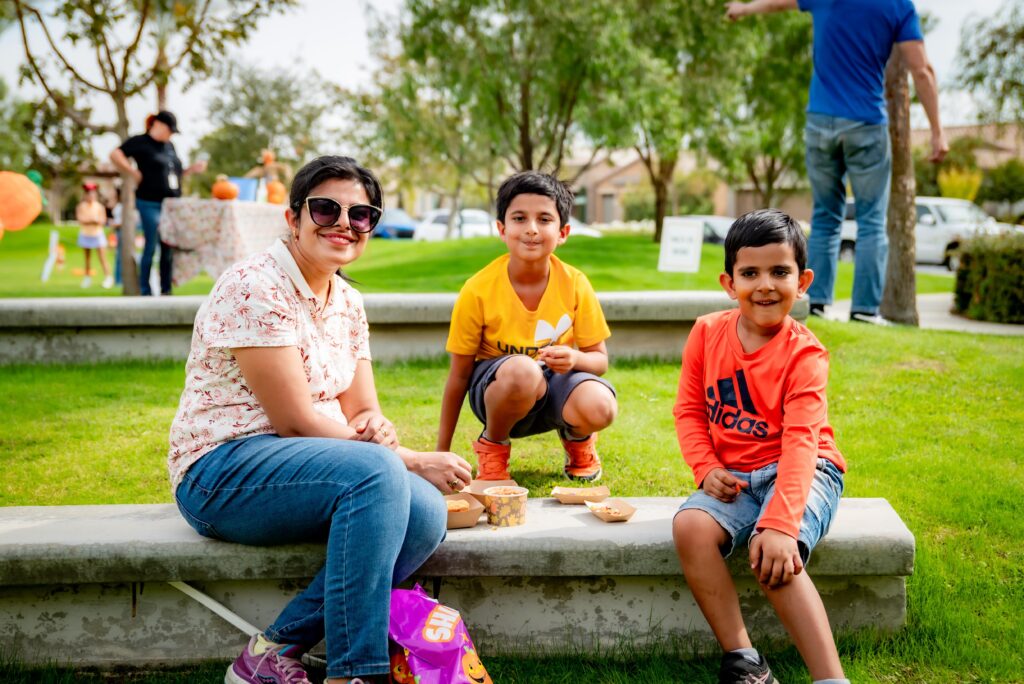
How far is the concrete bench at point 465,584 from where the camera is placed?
225cm

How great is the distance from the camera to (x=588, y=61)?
1336cm

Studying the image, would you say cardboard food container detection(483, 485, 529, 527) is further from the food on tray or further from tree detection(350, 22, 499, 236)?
tree detection(350, 22, 499, 236)

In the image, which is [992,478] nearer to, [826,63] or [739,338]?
[739,338]

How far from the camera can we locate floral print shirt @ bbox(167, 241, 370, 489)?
2.24 meters

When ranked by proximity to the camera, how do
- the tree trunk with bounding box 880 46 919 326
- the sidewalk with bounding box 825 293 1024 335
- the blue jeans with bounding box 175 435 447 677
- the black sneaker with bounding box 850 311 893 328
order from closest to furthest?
the blue jeans with bounding box 175 435 447 677 < the black sneaker with bounding box 850 311 893 328 < the tree trunk with bounding box 880 46 919 326 < the sidewalk with bounding box 825 293 1024 335

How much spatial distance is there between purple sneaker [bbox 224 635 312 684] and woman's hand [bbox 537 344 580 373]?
1.34 m

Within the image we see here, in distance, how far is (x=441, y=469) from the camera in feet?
7.90

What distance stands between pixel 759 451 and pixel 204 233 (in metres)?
6.70

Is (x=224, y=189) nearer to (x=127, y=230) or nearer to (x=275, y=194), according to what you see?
(x=127, y=230)

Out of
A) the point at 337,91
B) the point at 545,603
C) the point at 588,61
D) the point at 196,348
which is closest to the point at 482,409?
the point at 545,603

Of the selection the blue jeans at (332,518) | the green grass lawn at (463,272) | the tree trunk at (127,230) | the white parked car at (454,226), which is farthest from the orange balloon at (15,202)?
the white parked car at (454,226)

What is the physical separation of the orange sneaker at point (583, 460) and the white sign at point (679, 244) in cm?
580

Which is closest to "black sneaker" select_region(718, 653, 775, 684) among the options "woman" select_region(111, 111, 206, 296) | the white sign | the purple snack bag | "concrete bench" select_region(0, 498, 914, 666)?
"concrete bench" select_region(0, 498, 914, 666)

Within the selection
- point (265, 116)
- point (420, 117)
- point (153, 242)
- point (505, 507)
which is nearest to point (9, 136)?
point (265, 116)
